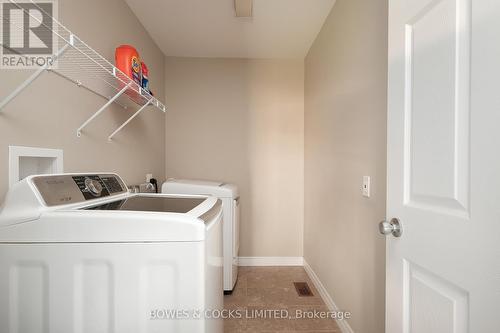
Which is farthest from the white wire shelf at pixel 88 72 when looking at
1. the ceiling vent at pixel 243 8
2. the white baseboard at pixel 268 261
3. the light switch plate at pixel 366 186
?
the white baseboard at pixel 268 261

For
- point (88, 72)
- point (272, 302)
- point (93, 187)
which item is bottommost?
point (272, 302)

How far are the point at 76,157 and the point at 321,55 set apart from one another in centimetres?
229

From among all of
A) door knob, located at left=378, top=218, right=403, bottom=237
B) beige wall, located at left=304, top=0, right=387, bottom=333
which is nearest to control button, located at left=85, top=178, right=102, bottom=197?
door knob, located at left=378, top=218, right=403, bottom=237

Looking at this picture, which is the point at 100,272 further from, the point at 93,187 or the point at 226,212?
the point at 226,212

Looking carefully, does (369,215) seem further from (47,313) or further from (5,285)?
(5,285)

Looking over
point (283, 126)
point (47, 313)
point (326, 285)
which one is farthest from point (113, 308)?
point (283, 126)

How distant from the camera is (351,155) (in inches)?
65.6

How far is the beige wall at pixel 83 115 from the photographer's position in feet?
3.31

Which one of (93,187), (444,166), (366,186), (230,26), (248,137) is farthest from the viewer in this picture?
(248,137)

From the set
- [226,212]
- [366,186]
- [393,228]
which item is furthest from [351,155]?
[226,212]

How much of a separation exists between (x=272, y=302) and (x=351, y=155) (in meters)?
1.54

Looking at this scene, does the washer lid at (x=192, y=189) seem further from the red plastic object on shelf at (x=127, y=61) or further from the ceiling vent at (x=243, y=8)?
the ceiling vent at (x=243, y=8)

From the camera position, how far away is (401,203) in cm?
89

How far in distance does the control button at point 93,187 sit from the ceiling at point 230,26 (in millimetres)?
1741
